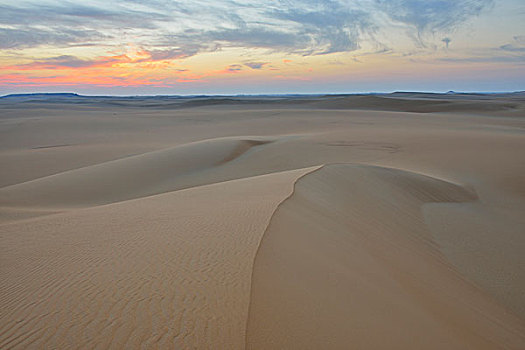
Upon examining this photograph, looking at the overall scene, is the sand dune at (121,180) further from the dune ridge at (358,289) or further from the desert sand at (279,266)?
the dune ridge at (358,289)

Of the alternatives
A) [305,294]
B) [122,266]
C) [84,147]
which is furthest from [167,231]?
[84,147]

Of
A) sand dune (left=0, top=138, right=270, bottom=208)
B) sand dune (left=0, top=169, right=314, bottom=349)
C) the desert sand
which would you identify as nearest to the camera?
sand dune (left=0, top=169, right=314, bottom=349)

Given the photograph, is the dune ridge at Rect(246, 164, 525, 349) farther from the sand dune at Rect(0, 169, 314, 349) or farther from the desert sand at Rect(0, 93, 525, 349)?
the sand dune at Rect(0, 169, 314, 349)

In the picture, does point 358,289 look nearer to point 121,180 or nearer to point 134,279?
point 134,279

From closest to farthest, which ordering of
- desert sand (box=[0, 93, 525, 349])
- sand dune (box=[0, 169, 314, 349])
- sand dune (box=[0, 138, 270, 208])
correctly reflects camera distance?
sand dune (box=[0, 169, 314, 349])
desert sand (box=[0, 93, 525, 349])
sand dune (box=[0, 138, 270, 208])

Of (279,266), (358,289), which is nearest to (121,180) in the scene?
(279,266)

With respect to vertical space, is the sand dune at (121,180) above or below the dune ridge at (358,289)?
below

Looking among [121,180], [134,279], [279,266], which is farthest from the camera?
[121,180]

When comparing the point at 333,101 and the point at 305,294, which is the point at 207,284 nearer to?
the point at 305,294

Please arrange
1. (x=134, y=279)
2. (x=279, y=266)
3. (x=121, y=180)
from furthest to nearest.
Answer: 1. (x=121, y=180)
2. (x=279, y=266)
3. (x=134, y=279)

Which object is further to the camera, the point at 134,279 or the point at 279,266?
the point at 279,266

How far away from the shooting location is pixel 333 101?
6631 cm

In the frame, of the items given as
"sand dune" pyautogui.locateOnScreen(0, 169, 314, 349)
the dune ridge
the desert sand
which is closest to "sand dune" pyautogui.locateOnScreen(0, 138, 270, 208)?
the desert sand

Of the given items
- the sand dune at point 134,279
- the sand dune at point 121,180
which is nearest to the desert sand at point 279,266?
the sand dune at point 134,279
